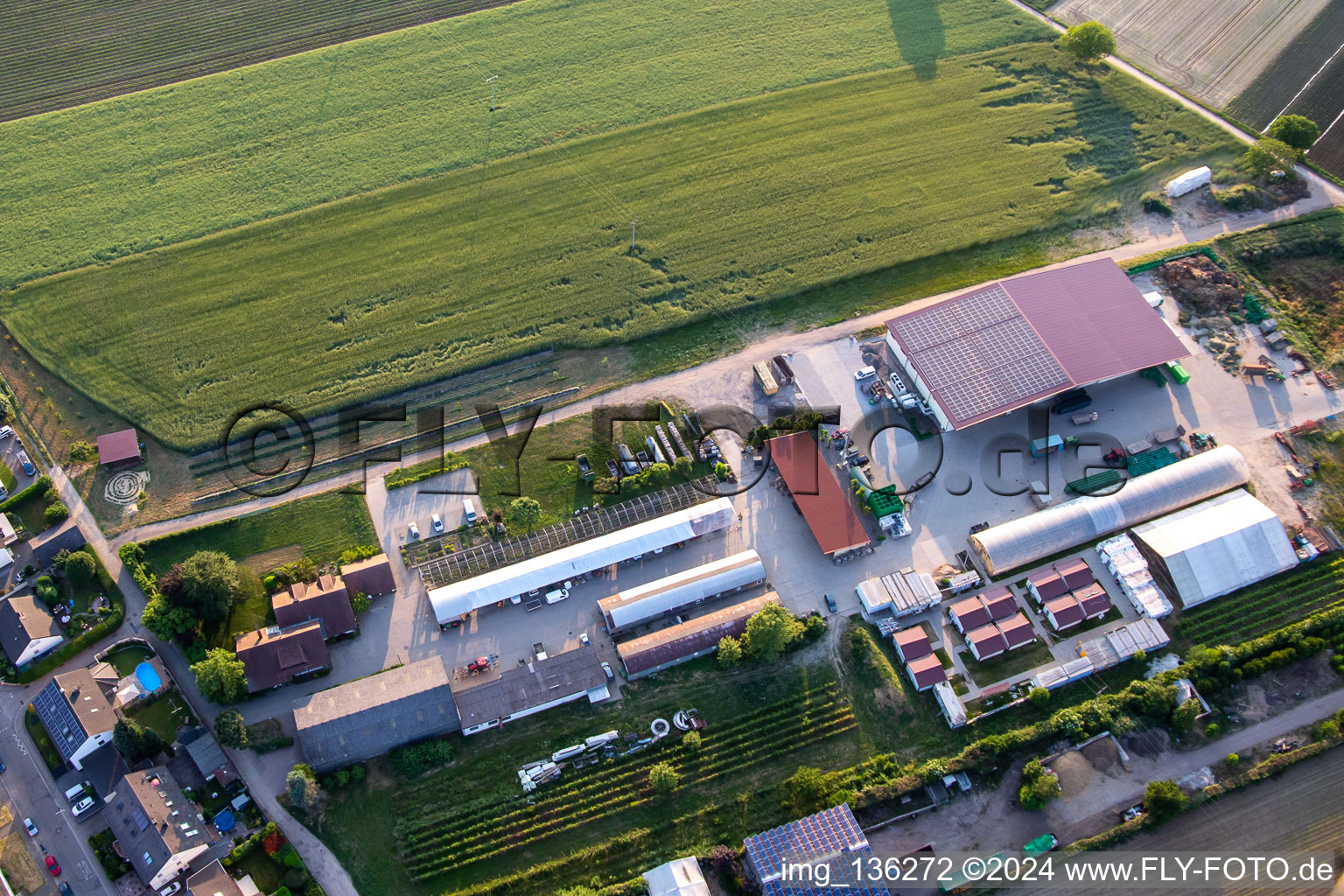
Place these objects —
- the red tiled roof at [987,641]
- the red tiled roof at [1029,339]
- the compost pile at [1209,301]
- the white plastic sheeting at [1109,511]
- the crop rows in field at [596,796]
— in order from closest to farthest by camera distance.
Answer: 1. the crop rows in field at [596,796]
2. the red tiled roof at [987,641]
3. the white plastic sheeting at [1109,511]
4. the red tiled roof at [1029,339]
5. the compost pile at [1209,301]

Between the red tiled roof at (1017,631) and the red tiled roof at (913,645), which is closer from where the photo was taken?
the red tiled roof at (913,645)

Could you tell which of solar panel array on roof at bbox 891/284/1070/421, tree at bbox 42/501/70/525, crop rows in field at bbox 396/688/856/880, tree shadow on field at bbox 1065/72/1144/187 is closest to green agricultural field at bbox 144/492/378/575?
tree at bbox 42/501/70/525

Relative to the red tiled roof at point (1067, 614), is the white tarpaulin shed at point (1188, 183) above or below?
above

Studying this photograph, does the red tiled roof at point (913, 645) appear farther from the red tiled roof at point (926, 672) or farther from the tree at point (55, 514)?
the tree at point (55, 514)

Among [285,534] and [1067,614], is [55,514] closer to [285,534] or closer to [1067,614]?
[285,534]

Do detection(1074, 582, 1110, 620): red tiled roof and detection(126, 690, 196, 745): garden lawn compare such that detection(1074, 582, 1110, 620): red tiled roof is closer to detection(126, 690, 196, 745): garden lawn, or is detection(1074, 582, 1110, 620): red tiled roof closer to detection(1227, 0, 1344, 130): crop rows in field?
detection(1227, 0, 1344, 130): crop rows in field

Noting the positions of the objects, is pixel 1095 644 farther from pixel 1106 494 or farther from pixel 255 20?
pixel 255 20

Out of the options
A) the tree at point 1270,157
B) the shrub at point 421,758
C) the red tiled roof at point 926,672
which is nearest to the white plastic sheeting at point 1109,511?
the red tiled roof at point 926,672

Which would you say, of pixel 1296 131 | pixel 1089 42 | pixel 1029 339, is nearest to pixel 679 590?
pixel 1029 339
